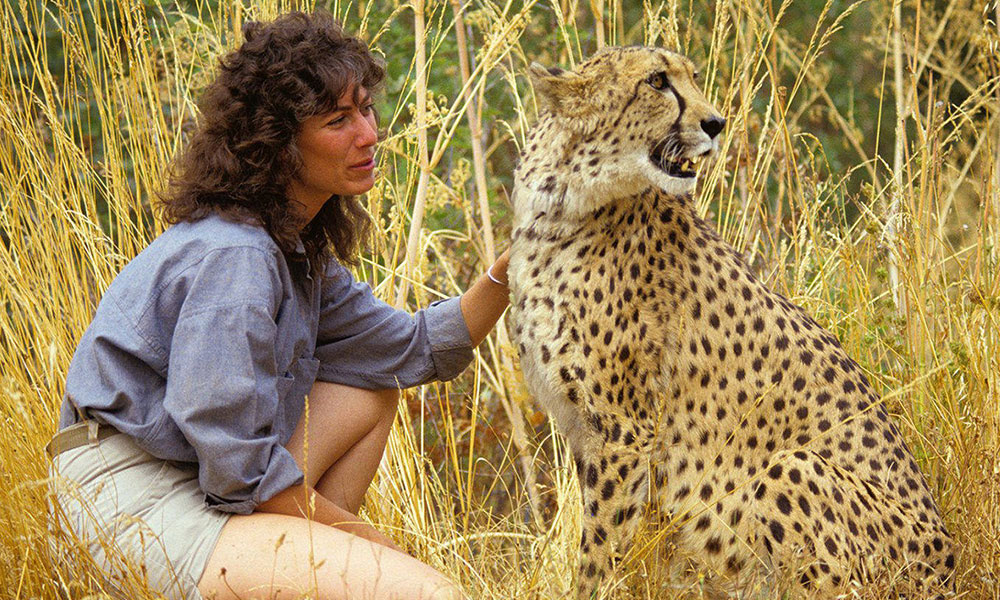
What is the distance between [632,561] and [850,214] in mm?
5267

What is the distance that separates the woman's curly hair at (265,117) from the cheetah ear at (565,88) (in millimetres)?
351

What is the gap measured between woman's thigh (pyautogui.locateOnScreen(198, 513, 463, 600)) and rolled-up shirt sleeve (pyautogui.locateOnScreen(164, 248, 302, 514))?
2.4 inches

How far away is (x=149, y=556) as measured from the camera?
2.10m

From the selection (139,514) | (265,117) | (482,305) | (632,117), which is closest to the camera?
(139,514)

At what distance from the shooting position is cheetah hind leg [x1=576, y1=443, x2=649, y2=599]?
229 centimetres

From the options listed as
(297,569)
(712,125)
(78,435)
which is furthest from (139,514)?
(712,125)

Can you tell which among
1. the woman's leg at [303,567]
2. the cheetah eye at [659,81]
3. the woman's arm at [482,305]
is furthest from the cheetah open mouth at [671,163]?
the woman's leg at [303,567]

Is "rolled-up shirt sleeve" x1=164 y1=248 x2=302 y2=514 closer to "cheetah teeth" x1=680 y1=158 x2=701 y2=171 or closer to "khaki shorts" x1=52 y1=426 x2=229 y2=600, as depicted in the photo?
"khaki shorts" x1=52 y1=426 x2=229 y2=600

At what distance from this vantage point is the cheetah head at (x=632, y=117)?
2334mm

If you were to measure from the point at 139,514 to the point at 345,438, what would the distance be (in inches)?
21.4

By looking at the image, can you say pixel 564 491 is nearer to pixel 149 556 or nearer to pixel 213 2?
pixel 149 556

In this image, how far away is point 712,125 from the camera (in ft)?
7.62

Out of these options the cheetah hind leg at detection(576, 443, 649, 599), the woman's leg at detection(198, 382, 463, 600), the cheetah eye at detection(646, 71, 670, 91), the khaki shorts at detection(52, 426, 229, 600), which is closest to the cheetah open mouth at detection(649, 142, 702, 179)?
the cheetah eye at detection(646, 71, 670, 91)

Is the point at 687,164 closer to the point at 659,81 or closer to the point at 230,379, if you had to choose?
the point at 659,81
